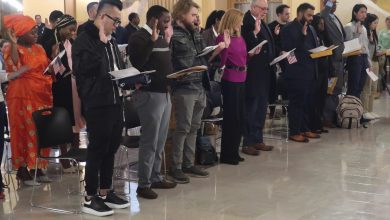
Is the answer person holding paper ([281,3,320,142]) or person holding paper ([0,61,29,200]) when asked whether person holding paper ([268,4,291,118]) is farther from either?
person holding paper ([0,61,29,200])

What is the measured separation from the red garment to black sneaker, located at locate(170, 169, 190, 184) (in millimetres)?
1182

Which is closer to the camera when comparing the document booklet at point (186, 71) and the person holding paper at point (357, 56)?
the document booklet at point (186, 71)

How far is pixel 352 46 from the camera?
778 cm

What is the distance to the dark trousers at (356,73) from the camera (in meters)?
8.25

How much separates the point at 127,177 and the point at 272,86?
2253 mm

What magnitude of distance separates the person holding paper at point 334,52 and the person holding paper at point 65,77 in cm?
342

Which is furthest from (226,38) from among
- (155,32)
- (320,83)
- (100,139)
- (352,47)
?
(352,47)

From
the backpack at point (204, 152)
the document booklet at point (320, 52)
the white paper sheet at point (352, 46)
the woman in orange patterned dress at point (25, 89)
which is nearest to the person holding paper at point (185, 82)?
the backpack at point (204, 152)

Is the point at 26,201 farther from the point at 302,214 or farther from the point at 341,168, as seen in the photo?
the point at 341,168

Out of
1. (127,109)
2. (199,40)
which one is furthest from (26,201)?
(199,40)

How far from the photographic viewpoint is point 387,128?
8156 millimetres

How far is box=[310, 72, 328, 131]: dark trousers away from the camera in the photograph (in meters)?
7.42

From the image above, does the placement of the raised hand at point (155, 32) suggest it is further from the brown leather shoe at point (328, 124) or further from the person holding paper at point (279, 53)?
the brown leather shoe at point (328, 124)

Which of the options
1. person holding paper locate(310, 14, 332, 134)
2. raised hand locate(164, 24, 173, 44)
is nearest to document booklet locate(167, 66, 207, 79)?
raised hand locate(164, 24, 173, 44)
